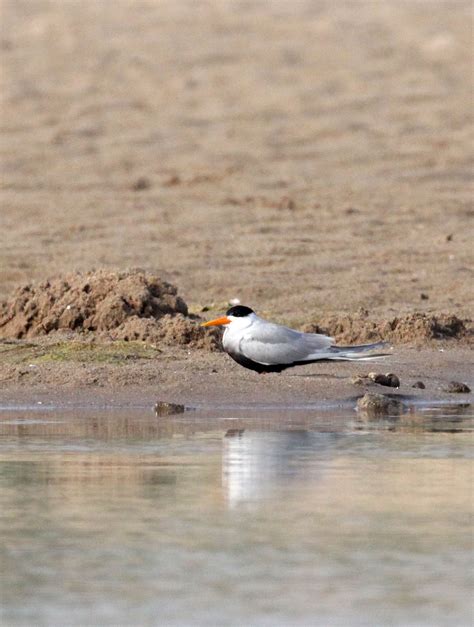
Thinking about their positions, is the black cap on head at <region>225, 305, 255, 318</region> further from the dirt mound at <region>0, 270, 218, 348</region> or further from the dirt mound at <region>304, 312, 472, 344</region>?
the dirt mound at <region>304, 312, 472, 344</region>

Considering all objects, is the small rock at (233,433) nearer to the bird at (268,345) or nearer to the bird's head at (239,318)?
the bird at (268,345)

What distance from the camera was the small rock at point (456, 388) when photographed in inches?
484

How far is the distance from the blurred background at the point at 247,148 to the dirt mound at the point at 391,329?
3.83ft

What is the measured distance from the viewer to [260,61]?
2853cm

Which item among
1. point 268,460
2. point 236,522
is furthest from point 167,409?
point 236,522

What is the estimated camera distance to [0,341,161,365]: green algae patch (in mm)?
12672

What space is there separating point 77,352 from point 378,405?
104 inches

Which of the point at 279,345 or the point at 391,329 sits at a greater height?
the point at 391,329

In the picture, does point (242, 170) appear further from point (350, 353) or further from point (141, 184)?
point (350, 353)

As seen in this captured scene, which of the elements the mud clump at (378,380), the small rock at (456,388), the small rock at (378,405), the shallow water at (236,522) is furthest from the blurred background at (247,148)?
the shallow water at (236,522)

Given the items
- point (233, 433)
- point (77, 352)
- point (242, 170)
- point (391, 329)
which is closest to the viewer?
point (233, 433)

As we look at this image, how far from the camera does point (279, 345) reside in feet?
38.5

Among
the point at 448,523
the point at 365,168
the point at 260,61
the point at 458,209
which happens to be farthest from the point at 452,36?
the point at 448,523

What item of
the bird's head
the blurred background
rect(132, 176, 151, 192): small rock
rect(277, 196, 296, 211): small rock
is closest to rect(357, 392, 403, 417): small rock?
the bird's head
